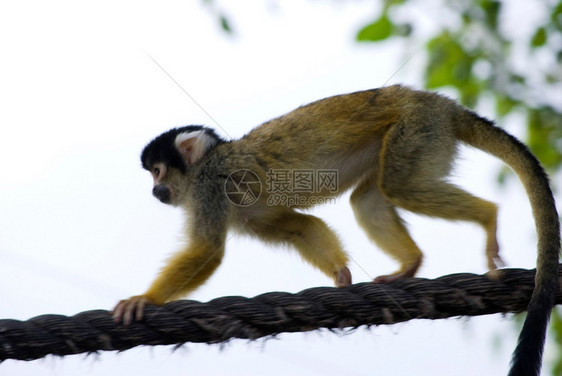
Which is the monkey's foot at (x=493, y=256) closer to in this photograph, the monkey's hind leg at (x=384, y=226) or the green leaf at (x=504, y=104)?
the monkey's hind leg at (x=384, y=226)

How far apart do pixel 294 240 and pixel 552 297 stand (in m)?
1.60

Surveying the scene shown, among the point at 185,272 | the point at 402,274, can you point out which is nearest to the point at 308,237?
the point at 402,274

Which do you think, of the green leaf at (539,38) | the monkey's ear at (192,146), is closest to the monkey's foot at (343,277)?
the monkey's ear at (192,146)

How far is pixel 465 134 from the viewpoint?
11.9 ft

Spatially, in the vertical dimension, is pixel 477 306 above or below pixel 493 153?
below

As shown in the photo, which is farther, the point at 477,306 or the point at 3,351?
the point at 477,306

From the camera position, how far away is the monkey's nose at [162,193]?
12.7ft


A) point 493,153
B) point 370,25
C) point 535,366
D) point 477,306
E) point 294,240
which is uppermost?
point 370,25

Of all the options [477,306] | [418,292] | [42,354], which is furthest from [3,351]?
[477,306]

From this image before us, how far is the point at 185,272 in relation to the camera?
342 cm

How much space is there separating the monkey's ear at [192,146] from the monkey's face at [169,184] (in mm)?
107

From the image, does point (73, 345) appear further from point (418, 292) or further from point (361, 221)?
point (361, 221)

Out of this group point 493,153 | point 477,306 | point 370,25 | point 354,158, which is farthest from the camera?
point 370,25

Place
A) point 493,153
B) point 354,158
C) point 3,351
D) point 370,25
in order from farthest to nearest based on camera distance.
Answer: point 370,25, point 354,158, point 493,153, point 3,351
